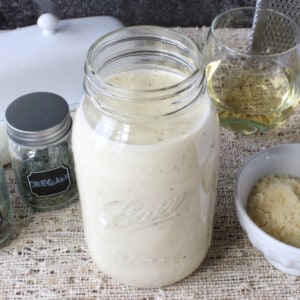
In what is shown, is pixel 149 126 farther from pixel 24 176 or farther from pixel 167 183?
pixel 24 176

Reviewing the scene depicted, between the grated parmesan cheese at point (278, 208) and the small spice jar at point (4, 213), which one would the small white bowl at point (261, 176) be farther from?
the small spice jar at point (4, 213)

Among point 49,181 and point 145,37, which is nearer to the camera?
point 145,37

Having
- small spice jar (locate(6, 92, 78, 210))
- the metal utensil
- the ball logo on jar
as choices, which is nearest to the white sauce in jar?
the ball logo on jar

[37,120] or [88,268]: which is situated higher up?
[37,120]

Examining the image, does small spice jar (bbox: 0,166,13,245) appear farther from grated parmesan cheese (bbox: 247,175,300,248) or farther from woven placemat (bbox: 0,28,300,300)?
grated parmesan cheese (bbox: 247,175,300,248)

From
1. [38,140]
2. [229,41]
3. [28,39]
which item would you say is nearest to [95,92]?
[38,140]

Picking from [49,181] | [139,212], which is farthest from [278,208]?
[49,181]

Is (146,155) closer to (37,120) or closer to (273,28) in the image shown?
(37,120)
